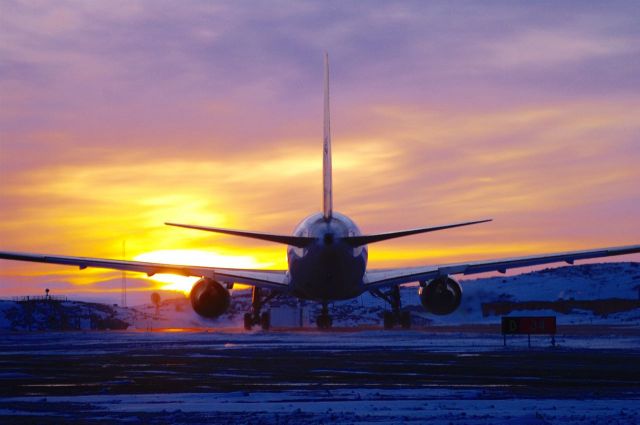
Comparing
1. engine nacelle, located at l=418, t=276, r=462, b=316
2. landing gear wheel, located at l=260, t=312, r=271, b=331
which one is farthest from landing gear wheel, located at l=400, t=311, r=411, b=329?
landing gear wheel, located at l=260, t=312, r=271, b=331

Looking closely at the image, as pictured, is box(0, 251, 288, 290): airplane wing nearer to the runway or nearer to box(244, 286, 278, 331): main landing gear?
box(244, 286, 278, 331): main landing gear

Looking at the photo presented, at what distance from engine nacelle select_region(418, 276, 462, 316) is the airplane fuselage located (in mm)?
3635

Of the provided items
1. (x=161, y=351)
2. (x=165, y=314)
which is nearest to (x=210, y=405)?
(x=161, y=351)

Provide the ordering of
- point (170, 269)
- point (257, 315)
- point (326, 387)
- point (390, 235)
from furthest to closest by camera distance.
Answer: point (257, 315)
point (170, 269)
point (390, 235)
point (326, 387)

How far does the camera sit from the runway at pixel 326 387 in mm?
13227

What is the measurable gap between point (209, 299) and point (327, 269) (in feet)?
24.3

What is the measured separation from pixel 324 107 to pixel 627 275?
139757 mm

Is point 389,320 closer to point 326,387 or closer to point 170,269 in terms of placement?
point 170,269

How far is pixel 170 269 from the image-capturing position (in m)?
49.5

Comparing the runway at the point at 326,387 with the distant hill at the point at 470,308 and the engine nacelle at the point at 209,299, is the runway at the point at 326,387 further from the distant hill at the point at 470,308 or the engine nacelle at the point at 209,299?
the distant hill at the point at 470,308

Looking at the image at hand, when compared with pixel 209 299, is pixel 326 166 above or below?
above

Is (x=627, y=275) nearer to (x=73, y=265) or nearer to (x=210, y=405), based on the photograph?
(x=73, y=265)

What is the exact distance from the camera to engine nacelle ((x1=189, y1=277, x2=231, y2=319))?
47.7 m

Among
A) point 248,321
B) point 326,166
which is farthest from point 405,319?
point 326,166
